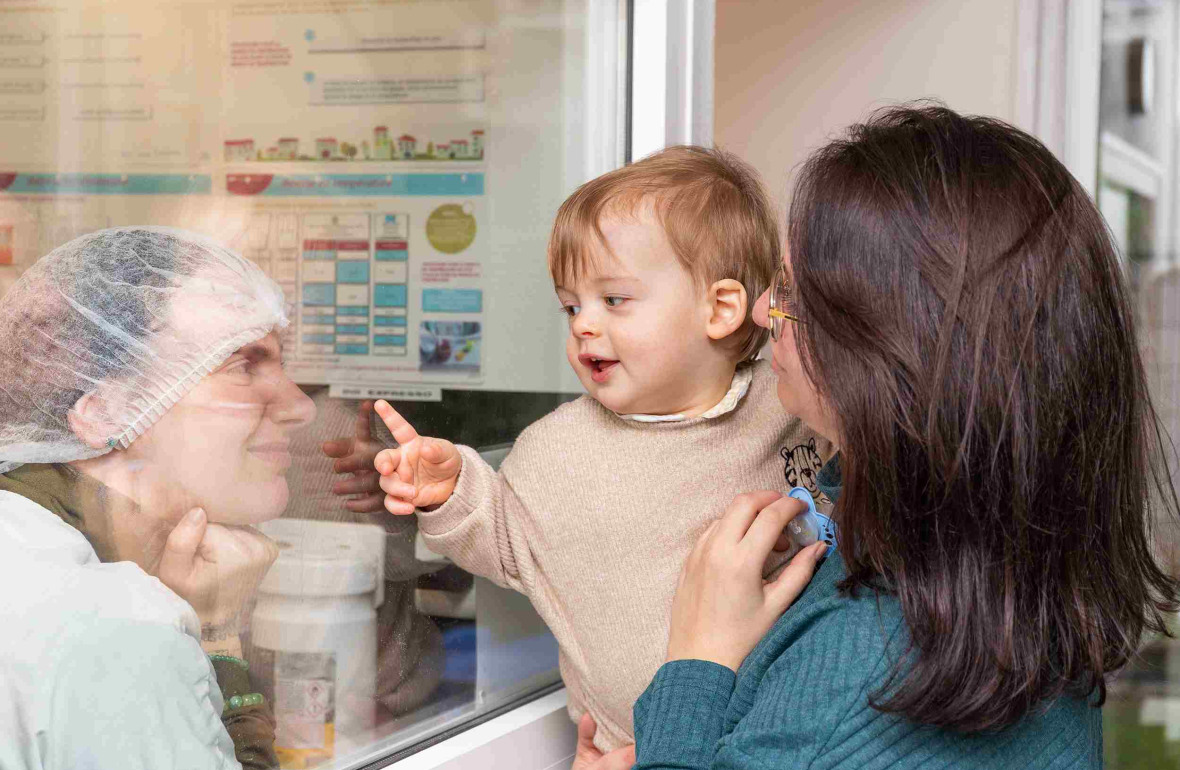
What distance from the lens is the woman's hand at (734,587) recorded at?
3.35ft

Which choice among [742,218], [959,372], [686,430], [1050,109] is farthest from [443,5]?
[1050,109]

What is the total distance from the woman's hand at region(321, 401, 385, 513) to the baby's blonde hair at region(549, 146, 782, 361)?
27cm

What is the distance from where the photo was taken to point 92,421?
77 centimetres

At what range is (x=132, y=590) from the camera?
2.56ft

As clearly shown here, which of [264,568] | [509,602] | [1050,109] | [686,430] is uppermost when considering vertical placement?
[1050,109]

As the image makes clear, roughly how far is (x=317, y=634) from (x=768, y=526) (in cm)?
47

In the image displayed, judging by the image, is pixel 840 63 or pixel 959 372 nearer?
pixel 959 372

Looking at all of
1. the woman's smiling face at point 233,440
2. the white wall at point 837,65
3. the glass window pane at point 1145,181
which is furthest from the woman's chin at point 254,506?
the glass window pane at point 1145,181

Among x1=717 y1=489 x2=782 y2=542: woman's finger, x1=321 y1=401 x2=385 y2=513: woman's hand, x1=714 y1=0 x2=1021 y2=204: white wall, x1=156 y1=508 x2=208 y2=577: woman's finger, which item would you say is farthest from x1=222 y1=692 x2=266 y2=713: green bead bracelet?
x1=714 y1=0 x2=1021 y2=204: white wall

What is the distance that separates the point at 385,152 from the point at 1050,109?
49.9 inches

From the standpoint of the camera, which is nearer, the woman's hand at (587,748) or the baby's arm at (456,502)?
the baby's arm at (456,502)

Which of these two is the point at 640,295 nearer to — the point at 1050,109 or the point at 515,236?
the point at 515,236

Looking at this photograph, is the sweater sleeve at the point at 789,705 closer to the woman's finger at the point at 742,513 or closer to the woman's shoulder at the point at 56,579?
the woman's finger at the point at 742,513

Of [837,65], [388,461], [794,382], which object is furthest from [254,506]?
[837,65]
